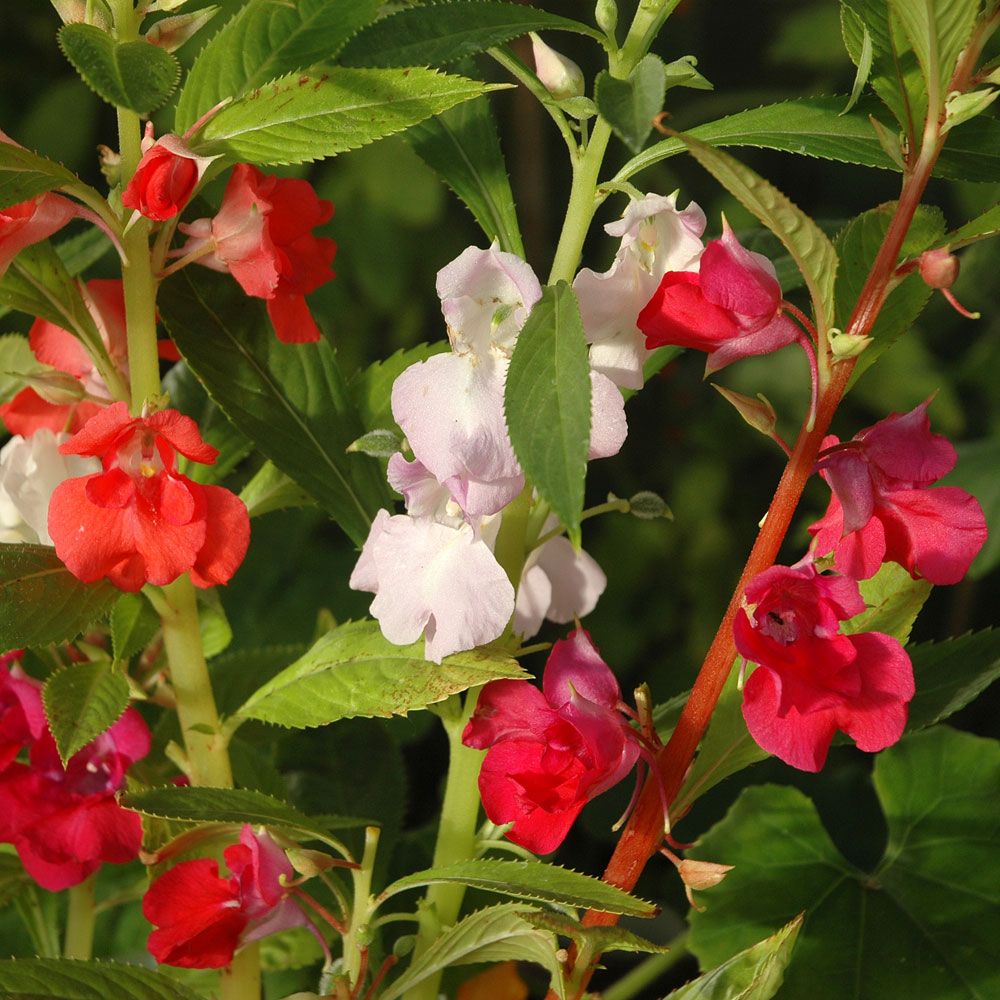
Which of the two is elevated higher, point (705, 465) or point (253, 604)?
point (253, 604)

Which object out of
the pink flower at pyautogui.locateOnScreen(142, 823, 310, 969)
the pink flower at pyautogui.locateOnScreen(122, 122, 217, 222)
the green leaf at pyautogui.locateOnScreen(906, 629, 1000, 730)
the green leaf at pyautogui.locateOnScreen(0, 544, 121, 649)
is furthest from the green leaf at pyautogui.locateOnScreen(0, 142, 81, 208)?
the green leaf at pyautogui.locateOnScreen(906, 629, 1000, 730)

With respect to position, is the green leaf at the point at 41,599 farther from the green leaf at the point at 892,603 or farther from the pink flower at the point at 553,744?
the green leaf at the point at 892,603

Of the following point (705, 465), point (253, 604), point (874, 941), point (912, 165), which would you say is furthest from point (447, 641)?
point (705, 465)

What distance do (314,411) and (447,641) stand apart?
158 mm

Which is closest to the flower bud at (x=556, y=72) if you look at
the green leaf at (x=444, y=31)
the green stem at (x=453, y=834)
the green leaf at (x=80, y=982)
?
the green leaf at (x=444, y=31)

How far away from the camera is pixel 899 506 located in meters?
0.41

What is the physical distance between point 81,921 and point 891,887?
387 mm

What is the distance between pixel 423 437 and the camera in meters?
0.40

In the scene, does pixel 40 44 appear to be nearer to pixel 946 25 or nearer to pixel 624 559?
pixel 624 559

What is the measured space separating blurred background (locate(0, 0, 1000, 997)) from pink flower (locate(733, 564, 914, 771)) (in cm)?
43

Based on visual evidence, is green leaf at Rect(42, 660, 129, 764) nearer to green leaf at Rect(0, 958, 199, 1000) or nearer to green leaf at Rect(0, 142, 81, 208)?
green leaf at Rect(0, 958, 199, 1000)

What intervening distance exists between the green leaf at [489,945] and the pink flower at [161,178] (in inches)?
9.9

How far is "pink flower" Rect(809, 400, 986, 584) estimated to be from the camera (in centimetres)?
40

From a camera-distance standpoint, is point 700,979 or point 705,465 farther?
point 705,465
